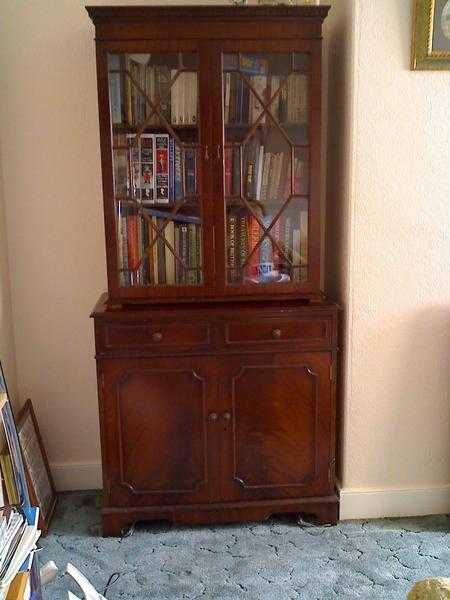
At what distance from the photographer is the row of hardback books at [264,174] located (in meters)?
2.00

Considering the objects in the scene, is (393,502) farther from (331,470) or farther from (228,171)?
(228,171)

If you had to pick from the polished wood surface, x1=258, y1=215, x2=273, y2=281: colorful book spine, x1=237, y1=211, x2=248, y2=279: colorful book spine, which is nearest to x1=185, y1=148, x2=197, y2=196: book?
x1=237, y1=211, x2=248, y2=279: colorful book spine

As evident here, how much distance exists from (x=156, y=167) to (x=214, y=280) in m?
0.47

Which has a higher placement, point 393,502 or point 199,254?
point 199,254

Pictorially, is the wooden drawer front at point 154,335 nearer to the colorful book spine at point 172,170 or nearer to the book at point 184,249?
the book at point 184,249

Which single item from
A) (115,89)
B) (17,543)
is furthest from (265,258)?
(17,543)

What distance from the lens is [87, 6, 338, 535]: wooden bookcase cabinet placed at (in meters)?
1.93

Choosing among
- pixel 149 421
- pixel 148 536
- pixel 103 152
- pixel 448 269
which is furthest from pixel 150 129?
pixel 148 536

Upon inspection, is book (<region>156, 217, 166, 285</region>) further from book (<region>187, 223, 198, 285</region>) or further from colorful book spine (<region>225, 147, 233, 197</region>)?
colorful book spine (<region>225, 147, 233, 197</region>)

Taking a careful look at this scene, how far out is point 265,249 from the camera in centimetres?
206

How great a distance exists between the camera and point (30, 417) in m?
2.32

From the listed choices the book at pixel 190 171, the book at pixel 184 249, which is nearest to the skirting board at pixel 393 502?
the book at pixel 184 249

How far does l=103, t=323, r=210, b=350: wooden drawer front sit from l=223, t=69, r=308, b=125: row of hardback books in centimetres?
78

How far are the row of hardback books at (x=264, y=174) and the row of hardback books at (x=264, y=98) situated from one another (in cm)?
11
